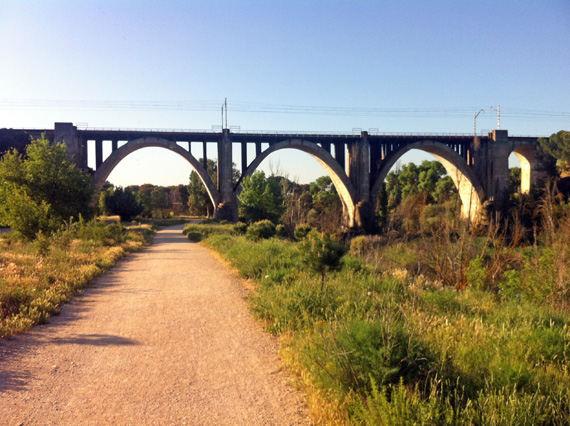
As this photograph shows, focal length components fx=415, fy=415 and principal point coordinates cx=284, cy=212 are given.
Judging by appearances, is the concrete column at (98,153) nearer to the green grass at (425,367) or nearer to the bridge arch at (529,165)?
the green grass at (425,367)

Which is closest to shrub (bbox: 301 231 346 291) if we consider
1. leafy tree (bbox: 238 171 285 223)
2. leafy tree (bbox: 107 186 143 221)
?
leafy tree (bbox: 238 171 285 223)

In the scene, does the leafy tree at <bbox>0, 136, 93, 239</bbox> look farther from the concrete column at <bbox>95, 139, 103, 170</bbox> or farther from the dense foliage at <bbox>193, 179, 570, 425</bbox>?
the concrete column at <bbox>95, 139, 103, 170</bbox>

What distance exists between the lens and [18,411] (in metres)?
3.29

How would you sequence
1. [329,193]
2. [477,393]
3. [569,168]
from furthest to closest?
[329,193] < [569,168] < [477,393]

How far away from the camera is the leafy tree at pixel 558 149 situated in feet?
123

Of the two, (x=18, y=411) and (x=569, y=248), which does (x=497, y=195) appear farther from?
(x=18, y=411)

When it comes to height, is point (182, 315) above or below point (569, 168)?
below

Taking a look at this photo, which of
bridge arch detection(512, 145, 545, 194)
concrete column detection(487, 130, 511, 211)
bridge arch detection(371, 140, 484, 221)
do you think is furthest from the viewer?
bridge arch detection(512, 145, 545, 194)

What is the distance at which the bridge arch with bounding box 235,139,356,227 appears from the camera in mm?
38094

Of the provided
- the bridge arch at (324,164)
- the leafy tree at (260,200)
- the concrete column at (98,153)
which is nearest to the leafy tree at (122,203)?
the concrete column at (98,153)

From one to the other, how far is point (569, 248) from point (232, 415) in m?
11.1

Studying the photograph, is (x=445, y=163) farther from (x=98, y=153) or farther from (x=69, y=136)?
(x=69, y=136)

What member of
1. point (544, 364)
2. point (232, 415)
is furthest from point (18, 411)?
point (544, 364)

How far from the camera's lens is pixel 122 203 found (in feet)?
139
